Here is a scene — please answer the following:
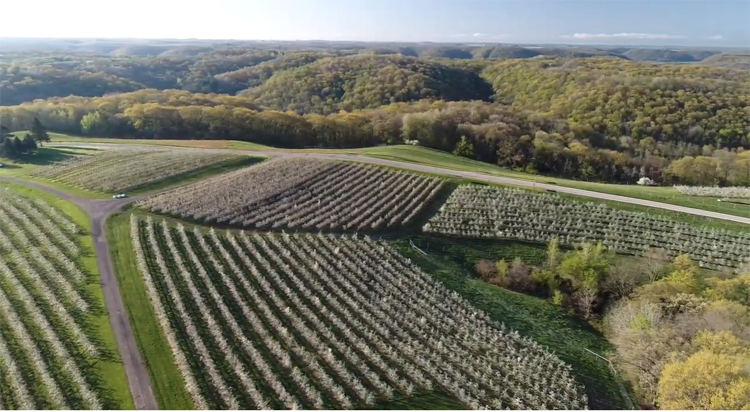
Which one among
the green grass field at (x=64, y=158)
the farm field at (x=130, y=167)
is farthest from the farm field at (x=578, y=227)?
the farm field at (x=130, y=167)

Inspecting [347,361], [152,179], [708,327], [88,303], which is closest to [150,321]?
[88,303]

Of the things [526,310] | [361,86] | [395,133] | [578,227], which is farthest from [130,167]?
[361,86]

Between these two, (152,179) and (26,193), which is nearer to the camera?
(26,193)

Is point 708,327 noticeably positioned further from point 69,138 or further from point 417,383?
point 69,138

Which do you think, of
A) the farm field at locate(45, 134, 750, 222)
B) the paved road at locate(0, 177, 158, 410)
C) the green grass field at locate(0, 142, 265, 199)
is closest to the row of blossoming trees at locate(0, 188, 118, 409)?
the paved road at locate(0, 177, 158, 410)

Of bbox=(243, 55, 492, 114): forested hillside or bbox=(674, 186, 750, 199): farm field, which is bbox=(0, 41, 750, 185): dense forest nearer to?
bbox=(243, 55, 492, 114): forested hillside
